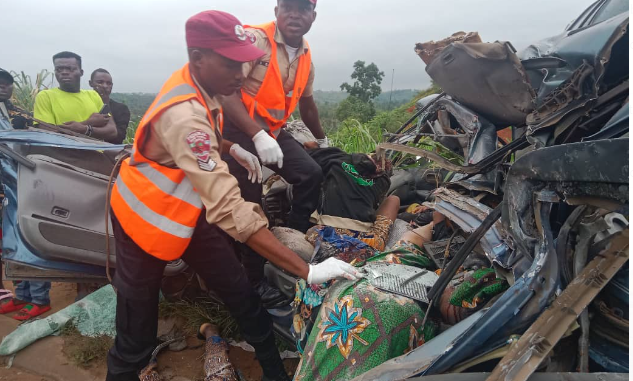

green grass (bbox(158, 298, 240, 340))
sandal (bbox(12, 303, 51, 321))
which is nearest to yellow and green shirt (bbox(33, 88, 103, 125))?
sandal (bbox(12, 303, 51, 321))

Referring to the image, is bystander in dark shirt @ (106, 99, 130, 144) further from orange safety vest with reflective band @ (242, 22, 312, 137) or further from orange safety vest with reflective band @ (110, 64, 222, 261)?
orange safety vest with reflective band @ (110, 64, 222, 261)

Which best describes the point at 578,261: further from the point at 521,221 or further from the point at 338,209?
the point at 338,209

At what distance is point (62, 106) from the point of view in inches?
A: 152

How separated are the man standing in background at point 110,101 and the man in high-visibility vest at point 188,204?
3128mm

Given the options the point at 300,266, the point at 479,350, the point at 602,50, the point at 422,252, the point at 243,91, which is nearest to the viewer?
the point at 479,350

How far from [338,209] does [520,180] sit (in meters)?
1.51

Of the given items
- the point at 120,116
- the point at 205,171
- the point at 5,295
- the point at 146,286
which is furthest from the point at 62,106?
the point at 205,171

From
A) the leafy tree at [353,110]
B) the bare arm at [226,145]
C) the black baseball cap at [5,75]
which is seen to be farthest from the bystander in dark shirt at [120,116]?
the leafy tree at [353,110]

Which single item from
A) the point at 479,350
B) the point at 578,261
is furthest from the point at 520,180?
the point at 479,350

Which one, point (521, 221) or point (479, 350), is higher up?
point (521, 221)

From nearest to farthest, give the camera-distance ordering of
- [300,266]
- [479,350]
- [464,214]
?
[479,350] < [300,266] < [464,214]

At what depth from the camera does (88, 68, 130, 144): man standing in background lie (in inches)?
183

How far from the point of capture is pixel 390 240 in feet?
8.62

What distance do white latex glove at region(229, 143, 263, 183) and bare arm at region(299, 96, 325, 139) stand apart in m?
1.05
